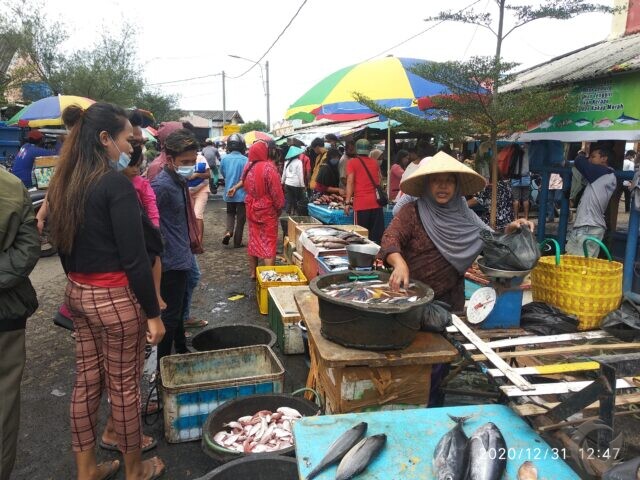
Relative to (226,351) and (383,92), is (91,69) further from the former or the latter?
(226,351)

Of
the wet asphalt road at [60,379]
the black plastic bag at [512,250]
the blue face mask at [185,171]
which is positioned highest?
the blue face mask at [185,171]

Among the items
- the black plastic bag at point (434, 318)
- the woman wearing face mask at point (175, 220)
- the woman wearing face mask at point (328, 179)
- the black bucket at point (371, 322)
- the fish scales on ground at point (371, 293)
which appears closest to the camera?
the black bucket at point (371, 322)

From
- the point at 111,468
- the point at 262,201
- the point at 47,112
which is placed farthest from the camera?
the point at 47,112

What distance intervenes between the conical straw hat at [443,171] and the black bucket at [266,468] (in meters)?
1.82

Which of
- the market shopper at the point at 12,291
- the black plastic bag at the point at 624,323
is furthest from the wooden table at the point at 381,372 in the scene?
the market shopper at the point at 12,291

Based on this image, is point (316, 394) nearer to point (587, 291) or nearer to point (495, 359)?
point (495, 359)

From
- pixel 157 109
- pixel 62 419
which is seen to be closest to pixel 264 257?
pixel 62 419

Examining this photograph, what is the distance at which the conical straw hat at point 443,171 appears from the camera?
9.48ft

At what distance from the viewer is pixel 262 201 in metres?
6.20

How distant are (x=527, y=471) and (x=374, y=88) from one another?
6.92m

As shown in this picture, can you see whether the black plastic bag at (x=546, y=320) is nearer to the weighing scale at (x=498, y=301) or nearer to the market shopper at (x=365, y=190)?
the weighing scale at (x=498, y=301)

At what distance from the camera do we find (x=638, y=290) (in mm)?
5297

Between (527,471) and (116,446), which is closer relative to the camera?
(527,471)

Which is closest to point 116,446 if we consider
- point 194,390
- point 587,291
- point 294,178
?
point 194,390
